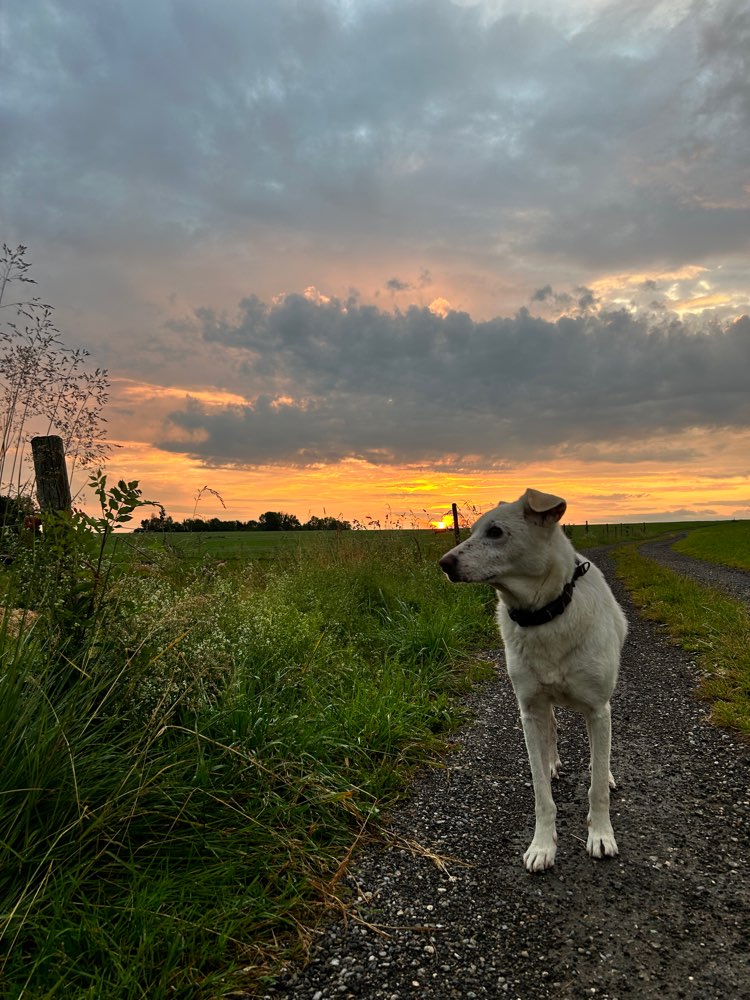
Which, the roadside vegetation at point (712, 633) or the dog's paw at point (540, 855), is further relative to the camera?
the roadside vegetation at point (712, 633)

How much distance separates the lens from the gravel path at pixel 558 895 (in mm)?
2922

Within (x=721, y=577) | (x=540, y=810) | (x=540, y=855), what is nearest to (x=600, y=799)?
(x=540, y=810)

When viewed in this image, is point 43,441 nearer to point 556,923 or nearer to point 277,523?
point 556,923

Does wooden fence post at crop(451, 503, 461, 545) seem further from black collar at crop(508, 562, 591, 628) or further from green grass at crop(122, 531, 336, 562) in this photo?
black collar at crop(508, 562, 591, 628)

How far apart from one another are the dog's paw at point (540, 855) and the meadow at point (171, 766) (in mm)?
1000

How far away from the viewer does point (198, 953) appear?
2.91m

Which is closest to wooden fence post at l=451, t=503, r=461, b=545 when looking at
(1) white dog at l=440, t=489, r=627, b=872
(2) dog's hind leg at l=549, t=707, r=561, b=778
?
(2) dog's hind leg at l=549, t=707, r=561, b=778

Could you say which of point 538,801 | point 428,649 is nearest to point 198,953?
point 538,801

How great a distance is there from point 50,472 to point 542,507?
4.21 meters

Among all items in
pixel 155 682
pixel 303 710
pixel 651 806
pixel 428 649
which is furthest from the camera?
pixel 428 649

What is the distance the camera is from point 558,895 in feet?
11.7

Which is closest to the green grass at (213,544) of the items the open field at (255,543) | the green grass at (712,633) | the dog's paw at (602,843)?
the open field at (255,543)

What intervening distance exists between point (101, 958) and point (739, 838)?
388 cm

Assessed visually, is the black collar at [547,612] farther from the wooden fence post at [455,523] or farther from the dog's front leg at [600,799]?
the wooden fence post at [455,523]
